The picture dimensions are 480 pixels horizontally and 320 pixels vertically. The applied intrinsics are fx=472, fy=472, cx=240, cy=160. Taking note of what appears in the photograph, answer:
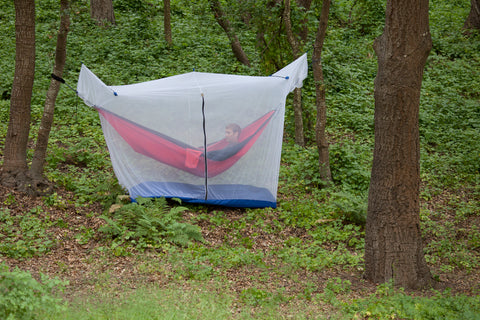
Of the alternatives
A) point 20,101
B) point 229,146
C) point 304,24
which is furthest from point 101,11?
point 229,146

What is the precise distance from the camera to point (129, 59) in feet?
39.3

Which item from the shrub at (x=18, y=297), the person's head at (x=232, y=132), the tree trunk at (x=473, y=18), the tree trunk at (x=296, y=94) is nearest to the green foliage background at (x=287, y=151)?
the tree trunk at (x=296, y=94)

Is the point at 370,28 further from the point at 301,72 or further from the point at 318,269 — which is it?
the point at 318,269

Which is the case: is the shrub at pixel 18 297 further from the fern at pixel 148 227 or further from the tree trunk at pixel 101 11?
the tree trunk at pixel 101 11

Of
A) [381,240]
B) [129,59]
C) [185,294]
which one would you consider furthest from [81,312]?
[129,59]

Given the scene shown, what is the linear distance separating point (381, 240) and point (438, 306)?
896 millimetres

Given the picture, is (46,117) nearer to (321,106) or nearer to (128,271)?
(128,271)

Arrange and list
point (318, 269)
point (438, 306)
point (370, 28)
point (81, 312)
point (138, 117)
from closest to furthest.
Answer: point (81, 312)
point (438, 306)
point (318, 269)
point (138, 117)
point (370, 28)

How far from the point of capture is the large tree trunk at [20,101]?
642 centimetres

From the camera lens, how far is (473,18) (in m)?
15.1

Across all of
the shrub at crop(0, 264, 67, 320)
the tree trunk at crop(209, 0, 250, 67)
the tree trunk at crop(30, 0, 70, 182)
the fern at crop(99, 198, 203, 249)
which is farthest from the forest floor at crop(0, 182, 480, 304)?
the tree trunk at crop(209, 0, 250, 67)

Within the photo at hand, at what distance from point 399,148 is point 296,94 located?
4506 millimetres

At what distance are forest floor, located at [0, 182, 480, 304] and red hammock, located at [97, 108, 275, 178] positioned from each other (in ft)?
3.93

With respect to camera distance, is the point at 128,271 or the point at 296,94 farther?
the point at 296,94
